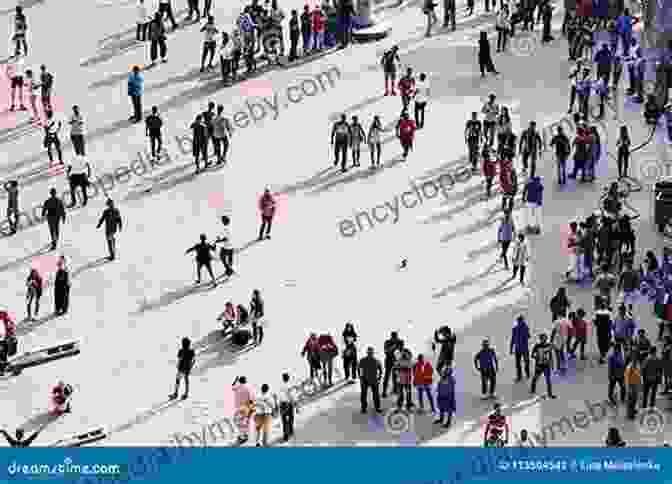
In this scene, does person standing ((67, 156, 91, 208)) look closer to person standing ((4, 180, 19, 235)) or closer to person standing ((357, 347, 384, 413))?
person standing ((4, 180, 19, 235))

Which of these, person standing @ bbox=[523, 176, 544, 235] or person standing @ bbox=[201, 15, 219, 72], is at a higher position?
person standing @ bbox=[201, 15, 219, 72]

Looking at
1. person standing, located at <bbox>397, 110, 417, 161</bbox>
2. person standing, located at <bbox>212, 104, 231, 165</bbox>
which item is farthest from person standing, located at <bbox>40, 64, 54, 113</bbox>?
person standing, located at <bbox>397, 110, 417, 161</bbox>

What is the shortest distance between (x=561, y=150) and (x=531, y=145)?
877 millimetres

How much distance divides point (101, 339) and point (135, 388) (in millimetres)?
2375

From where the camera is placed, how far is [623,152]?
54812 mm

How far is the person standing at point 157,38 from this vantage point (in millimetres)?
62938

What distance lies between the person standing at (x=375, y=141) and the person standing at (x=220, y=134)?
11.4 feet

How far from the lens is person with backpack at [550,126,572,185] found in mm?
54594

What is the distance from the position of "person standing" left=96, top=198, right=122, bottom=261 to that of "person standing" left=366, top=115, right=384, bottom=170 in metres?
7.04

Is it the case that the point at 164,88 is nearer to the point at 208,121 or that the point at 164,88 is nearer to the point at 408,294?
the point at 208,121

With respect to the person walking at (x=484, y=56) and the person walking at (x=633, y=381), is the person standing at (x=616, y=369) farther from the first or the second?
the person walking at (x=484, y=56)

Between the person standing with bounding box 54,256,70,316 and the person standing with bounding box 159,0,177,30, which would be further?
the person standing with bounding box 159,0,177,30
